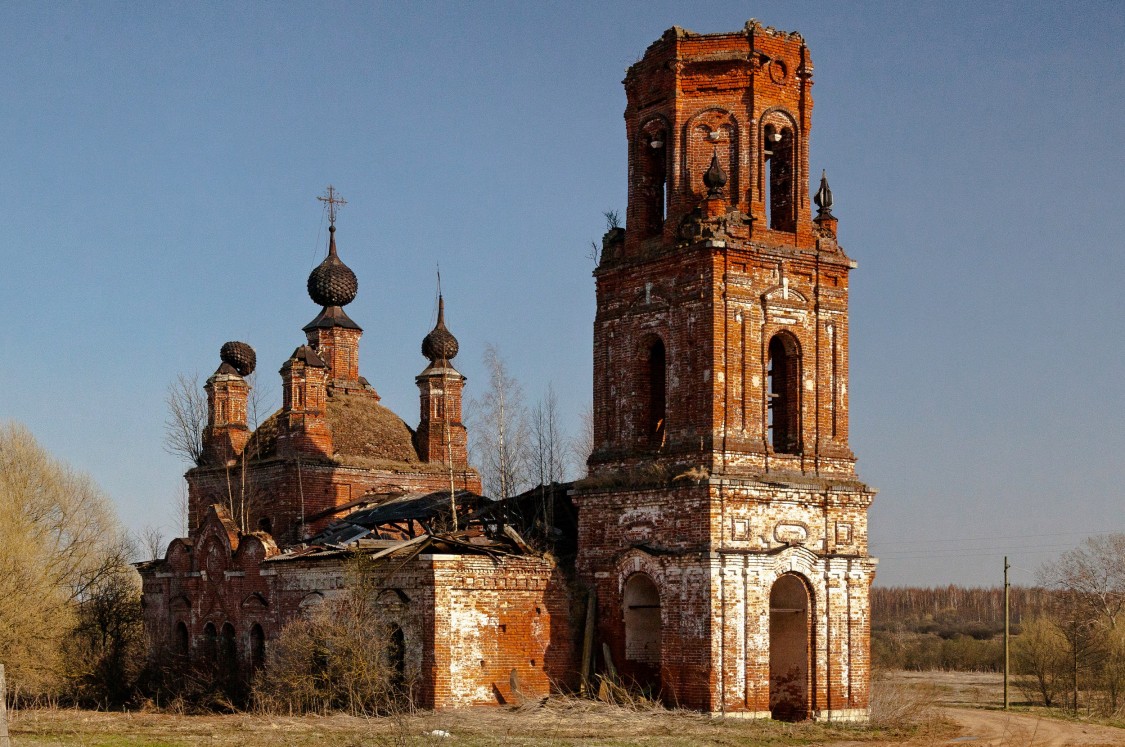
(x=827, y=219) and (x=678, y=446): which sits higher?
(x=827, y=219)

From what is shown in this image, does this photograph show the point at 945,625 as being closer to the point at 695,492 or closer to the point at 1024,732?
the point at 1024,732

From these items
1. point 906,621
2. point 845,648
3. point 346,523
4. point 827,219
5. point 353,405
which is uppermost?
point 827,219

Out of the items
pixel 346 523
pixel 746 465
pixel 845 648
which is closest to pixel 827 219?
pixel 746 465

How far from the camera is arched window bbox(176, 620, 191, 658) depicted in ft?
87.1

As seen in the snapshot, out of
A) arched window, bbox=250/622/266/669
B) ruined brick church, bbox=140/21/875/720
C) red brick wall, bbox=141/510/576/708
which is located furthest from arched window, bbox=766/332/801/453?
arched window, bbox=250/622/266/669

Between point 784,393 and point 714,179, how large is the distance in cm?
334

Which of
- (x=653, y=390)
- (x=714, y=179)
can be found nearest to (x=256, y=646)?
(x=653, y=390)

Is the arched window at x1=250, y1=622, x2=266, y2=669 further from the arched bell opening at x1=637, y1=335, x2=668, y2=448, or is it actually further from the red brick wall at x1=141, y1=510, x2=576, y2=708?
the arched bell opening at x1=637, y1=335, x2=668, y2=448

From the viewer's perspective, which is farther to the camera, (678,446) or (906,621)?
(906,621)

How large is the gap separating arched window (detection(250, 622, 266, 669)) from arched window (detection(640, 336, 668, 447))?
301 inches

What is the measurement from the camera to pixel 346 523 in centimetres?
2558

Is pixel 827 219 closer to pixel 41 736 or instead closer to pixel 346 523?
pixel 346 523

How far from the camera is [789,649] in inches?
826

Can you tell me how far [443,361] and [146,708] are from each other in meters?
9.59
